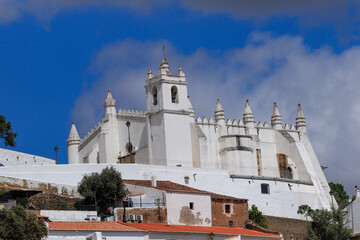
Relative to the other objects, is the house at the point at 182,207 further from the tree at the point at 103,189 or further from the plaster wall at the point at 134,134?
the plaster wall at the point at 134,134

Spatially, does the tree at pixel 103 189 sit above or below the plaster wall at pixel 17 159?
below

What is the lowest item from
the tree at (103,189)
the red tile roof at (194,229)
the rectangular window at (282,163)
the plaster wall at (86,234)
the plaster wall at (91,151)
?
the plaster wall at (86,234)

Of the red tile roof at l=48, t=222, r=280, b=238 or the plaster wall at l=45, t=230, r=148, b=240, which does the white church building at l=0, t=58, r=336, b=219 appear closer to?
the red tile roof at l=48, t=222, r=280, b=238

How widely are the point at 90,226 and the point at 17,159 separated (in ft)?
120

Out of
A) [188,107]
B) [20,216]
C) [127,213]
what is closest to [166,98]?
[188,107]

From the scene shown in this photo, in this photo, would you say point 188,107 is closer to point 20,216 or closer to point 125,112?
point 125,112

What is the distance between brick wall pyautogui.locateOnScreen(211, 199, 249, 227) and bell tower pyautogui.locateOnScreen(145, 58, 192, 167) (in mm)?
11952

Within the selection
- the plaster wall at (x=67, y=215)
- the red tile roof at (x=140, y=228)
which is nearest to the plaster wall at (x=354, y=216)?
the red tile roof at (x=140, y=228)

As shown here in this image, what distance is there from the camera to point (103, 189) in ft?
203

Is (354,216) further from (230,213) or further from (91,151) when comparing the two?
(91,151)

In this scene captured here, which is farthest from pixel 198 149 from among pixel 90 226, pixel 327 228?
pixel 90 226

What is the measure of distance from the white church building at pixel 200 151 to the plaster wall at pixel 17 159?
16.8 ft

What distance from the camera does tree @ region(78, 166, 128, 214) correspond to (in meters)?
61.7

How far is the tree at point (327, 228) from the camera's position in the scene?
6400cm
